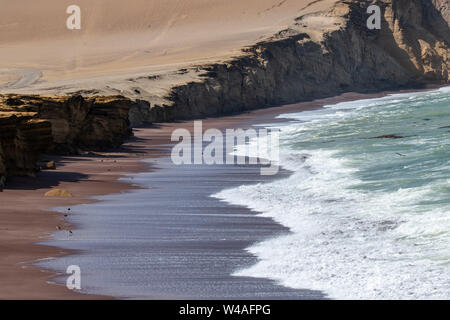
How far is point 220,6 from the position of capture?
427 ft

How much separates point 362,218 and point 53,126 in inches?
716

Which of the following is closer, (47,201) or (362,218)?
(362,218)

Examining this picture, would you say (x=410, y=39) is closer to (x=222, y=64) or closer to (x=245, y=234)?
(x=222, y=64)

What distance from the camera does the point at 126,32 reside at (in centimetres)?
12594

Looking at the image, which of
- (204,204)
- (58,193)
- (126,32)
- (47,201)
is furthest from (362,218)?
(126,32)

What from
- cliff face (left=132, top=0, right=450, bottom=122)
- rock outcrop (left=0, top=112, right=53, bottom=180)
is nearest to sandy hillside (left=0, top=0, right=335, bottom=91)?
cliff face (left=132, top=0, right=450, bottom=122)

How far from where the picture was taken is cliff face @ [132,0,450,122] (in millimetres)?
66125

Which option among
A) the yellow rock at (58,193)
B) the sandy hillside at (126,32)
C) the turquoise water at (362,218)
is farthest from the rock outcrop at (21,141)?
the sandy hillside at (126,32)

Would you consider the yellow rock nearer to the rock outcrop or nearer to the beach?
the beach

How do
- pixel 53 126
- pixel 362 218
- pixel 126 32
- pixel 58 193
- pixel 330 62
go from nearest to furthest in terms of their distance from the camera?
pixel 362 218 < pixel 58 193 < pixel 53 126 < pixel 330 62 < pixel 126 32

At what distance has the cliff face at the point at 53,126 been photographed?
2170 centimetres

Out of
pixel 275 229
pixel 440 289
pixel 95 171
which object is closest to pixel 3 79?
pixel 95 171

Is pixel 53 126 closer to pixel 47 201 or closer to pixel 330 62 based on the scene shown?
pixel 47 201
